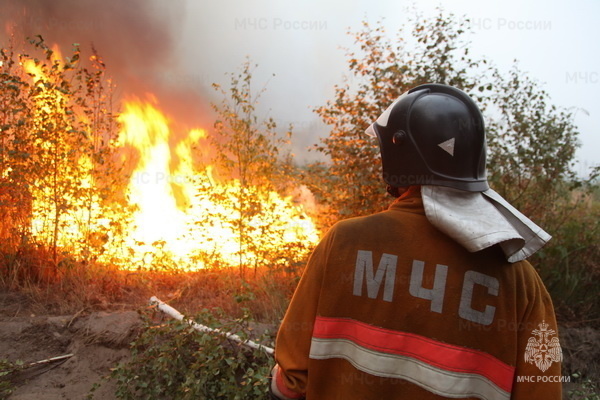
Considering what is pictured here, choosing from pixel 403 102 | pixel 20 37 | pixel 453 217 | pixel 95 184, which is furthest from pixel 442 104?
pixel 20 37

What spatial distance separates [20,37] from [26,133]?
71.4 inches

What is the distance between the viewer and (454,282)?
4.62 ft

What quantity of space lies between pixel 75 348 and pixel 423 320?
14.2 feet

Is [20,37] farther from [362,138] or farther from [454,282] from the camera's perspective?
[454,282]

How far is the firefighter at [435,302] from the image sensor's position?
1.40 m

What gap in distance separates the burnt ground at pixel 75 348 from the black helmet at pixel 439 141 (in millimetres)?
3597

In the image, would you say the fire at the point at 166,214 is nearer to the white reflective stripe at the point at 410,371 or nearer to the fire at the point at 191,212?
the fire at the point at 191,212

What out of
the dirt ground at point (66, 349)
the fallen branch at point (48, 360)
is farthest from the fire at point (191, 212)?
the fallen branch at point (48, 360)

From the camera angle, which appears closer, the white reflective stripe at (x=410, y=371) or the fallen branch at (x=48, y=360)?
the white reflective stripe at (x=410, y=371)

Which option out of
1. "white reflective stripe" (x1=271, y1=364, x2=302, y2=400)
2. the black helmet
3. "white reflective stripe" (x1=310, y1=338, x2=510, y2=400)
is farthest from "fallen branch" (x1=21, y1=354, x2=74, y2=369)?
the black helmet

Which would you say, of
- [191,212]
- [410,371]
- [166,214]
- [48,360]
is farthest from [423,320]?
[166,214]

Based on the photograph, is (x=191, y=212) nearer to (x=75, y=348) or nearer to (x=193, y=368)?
(x=75, y=348)

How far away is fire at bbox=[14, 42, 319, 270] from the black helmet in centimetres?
412

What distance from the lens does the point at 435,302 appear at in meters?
1.42
